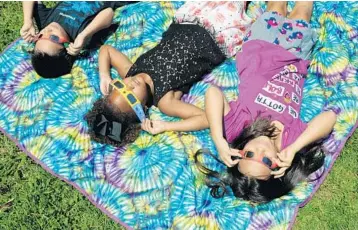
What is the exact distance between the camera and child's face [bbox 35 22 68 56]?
163 inches

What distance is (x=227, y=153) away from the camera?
3584 millimetres

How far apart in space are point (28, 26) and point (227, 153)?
2.11m

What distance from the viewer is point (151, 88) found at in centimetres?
401

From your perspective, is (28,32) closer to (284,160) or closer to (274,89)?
(274,89)

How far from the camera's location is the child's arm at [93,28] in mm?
4250

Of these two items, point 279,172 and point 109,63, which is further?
point 109,63

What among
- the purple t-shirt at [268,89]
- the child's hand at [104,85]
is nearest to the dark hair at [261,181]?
the purple t-shirt at [268,89]

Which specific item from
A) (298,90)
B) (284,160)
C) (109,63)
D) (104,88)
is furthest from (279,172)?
(109,63)

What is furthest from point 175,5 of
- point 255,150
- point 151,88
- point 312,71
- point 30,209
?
point 30,209

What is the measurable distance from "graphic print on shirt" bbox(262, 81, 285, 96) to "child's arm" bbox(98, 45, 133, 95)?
1.16 meters

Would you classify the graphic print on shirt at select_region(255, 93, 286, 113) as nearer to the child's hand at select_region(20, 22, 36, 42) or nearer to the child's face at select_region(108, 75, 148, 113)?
the child's face at select_region(108, 75, 148, 113)

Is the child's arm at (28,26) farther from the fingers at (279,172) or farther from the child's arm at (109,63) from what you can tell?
the fingers at (279,172)

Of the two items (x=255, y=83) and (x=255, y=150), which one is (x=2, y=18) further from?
(x=255, y=150)

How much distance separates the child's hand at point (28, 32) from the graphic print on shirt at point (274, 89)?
207 centimetres
